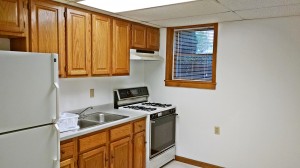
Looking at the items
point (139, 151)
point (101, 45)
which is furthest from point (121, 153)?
point (101, 45)

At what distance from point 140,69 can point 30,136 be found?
2.45m

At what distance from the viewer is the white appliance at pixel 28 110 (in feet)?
5.49

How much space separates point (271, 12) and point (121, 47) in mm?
1863

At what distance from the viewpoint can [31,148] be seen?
6.06ft

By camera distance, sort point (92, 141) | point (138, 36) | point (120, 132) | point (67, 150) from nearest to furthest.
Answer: point (67, 150), point (92, 141), point (120, 132), point (138, 36)

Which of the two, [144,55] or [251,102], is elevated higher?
[144,55]

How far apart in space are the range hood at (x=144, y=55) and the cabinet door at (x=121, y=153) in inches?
45.3

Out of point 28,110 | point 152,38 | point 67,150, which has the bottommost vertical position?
point 67,150

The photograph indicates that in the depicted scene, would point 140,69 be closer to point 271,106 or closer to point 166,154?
point 166,154

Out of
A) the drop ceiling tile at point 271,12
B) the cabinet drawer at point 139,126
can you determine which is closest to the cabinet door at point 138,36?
the cabinet drawer at point 139,126

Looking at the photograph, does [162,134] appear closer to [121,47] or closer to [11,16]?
[121,47]

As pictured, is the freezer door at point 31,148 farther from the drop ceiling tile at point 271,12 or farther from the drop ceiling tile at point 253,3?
the drop ceiling tile at point 271,12

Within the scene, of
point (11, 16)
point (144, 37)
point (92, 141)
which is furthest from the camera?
point (144, 37)

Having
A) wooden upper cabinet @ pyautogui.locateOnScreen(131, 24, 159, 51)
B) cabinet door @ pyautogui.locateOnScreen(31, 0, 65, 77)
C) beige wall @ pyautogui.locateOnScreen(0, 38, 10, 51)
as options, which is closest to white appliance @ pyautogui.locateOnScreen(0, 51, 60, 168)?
cabinet door @ pyautogui.locateOnScreen(31, 0, 65, 77)
